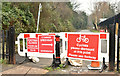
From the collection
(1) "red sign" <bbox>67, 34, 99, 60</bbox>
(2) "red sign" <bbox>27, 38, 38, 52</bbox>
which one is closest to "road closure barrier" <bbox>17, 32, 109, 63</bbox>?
(1) "red sign" <bbox>67, 34, 99, 60</bbox>

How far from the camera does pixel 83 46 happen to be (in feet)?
16.9

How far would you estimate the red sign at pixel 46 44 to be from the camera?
5.92m

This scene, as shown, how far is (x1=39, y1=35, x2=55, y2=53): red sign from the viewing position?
592 centimetres

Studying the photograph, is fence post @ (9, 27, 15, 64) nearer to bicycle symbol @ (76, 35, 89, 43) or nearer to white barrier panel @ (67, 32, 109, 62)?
white barrier panel @ (67, 32, 109, 62)

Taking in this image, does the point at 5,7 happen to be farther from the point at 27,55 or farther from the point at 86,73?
the point at 86,73

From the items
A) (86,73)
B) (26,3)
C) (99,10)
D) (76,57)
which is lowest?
(86,73)

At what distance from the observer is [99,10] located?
223 feet

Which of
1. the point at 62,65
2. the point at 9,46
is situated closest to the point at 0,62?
the point at 9,46

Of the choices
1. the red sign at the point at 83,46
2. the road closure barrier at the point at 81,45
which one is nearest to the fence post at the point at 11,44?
the road closure barrier at the point at 81,45

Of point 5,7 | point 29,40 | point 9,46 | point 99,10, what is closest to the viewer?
point 9,46

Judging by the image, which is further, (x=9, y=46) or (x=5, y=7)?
(x=5, y=7)

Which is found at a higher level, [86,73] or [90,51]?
[90,51]

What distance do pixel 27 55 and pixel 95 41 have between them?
3.25 m

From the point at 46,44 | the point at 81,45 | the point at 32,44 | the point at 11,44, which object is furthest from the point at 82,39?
the point at 11,44
